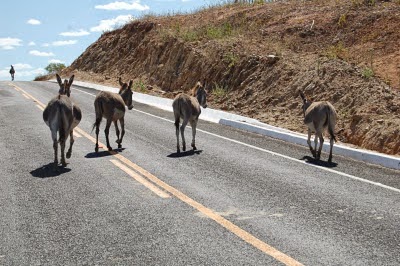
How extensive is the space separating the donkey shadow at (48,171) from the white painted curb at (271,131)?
7.37m

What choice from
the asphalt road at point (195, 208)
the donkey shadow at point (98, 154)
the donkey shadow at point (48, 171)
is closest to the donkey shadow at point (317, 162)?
the asphalt road at point (195, 208)

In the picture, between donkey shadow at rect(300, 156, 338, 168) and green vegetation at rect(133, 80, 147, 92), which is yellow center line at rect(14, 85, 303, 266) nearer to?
donkey shadow at rect(300, 156, 338, 168)

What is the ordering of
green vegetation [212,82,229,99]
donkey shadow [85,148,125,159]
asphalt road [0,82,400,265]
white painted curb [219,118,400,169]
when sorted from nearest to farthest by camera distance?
asphalt road [0,82,400,265], white painted curb [219,118,400,169], donkey shadow [85,148,125,159], green vegetation [212,82,229,99]

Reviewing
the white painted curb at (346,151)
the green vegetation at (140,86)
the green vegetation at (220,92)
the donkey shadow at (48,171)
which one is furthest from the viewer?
the green vegetation at (140,86)

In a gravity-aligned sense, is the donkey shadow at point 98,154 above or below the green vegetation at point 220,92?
below

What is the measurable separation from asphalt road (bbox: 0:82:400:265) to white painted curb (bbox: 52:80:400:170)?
48cm

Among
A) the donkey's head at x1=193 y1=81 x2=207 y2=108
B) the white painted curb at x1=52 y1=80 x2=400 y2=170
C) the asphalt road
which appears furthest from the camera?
the donkey's head at x1=193 y1=81 x2=207 y2=108

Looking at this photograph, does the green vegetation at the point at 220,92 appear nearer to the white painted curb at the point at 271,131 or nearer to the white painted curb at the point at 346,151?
the white painted curb at the point at 271,131

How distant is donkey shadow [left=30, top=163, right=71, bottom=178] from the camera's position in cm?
1042

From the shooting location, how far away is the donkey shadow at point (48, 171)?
34.2ft

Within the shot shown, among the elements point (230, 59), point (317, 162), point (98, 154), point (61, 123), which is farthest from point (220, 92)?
point (61, 123)

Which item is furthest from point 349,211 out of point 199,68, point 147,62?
point 147,62

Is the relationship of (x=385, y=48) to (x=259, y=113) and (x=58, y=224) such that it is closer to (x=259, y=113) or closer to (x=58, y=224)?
Answer: (x=259, y=113)

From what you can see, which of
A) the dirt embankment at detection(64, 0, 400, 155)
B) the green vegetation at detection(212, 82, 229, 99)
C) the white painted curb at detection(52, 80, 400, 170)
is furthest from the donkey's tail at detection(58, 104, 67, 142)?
the green vegetation at detection(212, 82, 229, 99)
